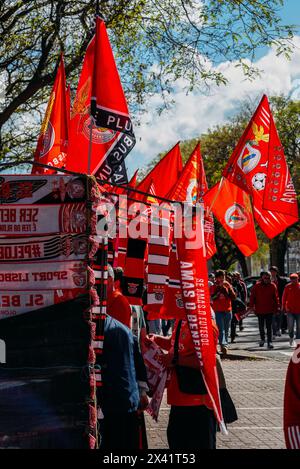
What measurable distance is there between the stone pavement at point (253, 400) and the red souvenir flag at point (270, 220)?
2452 millimetres

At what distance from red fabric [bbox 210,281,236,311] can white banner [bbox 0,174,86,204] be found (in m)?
13.6

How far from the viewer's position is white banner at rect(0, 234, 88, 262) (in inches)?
186

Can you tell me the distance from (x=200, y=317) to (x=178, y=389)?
0.78 m

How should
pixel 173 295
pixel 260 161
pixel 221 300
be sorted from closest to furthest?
pixel 173 295 < pixel 260 161 < pixel 221 300

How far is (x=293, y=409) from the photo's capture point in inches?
162

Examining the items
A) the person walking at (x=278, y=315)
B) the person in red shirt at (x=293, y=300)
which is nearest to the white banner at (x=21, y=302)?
the person in red shirt at (x=293, y=300)

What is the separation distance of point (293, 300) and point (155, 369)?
1320 centimetres

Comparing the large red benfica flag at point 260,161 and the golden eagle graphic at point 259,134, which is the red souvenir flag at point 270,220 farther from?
the golden eagle graphic at point 259,134

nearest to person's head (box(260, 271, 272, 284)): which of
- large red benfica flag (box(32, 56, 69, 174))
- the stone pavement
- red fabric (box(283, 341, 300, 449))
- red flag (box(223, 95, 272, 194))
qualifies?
the stone pavement

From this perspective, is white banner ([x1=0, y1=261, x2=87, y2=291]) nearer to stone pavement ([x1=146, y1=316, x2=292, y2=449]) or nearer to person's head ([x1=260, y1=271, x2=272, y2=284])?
stone pavement ([x1=146, y1=316, x2=292, y2=449])

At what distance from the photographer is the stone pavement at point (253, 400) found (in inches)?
345

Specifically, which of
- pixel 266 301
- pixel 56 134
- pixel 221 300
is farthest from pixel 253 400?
pixel 266 301

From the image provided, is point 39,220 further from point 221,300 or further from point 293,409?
point 221,300

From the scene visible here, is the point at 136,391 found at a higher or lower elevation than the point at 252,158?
lower
